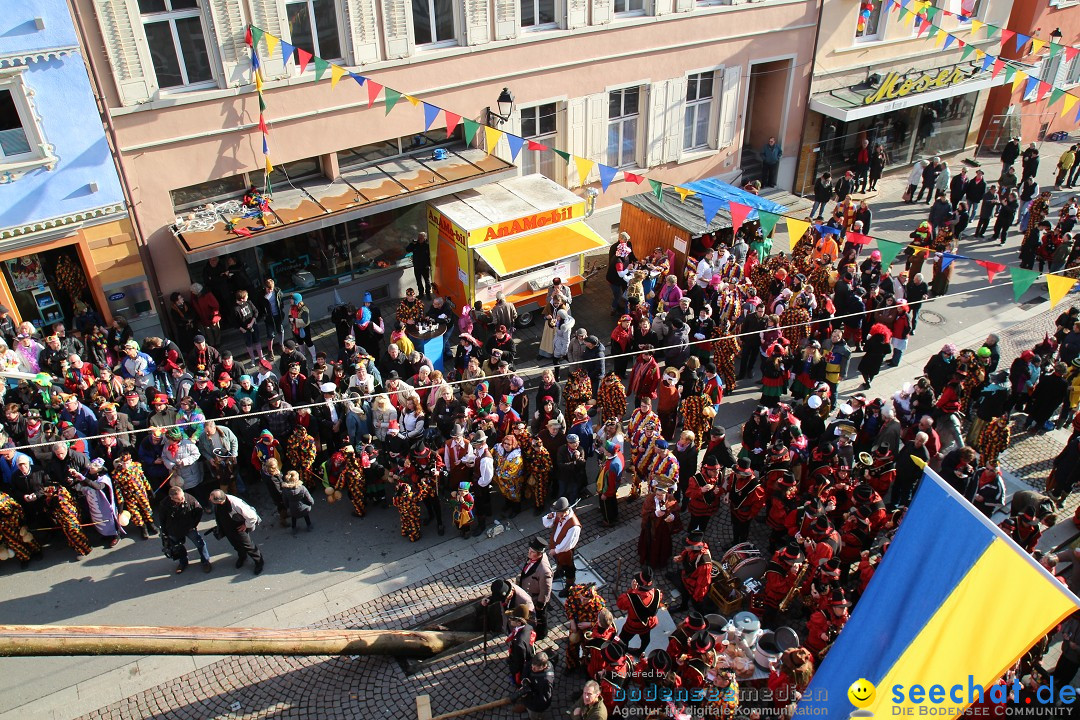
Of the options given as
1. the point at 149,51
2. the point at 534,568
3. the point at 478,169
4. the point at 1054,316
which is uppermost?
the point at 149,51

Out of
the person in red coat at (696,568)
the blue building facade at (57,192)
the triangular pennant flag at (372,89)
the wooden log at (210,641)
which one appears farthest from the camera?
the triangular pennant flag at (372,89)

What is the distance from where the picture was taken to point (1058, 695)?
24.9 feet

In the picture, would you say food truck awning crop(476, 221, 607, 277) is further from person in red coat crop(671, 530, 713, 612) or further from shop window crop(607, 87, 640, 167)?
person in red coat crop(671, 530, 713, 612)

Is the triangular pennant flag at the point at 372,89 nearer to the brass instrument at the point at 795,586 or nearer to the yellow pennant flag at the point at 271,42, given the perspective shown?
the yellow pennant flag at the point at 271,42

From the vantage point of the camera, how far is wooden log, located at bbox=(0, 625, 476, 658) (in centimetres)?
564

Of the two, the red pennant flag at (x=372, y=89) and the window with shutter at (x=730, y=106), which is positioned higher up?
the red pennant flag at (x=372, y=89)

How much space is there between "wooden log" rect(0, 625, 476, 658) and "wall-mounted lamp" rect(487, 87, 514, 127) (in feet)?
34.2

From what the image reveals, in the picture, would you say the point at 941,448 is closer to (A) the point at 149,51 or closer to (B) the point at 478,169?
(B) the point at 478,169

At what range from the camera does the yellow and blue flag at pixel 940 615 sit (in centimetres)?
505

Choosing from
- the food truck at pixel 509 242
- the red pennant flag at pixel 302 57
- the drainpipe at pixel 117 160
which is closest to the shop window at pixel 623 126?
the food truck at pixel 509 242

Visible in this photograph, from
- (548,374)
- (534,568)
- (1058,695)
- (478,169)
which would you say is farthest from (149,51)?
(1058,695)

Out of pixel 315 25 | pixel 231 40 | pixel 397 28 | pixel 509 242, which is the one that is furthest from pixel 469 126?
pixel 231 40

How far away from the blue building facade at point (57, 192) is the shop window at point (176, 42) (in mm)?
1192

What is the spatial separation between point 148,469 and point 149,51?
654 cm
